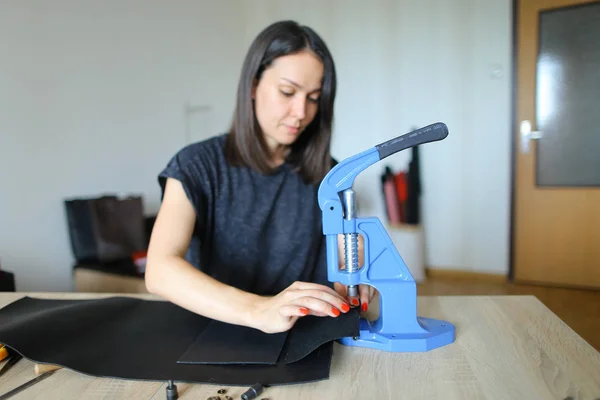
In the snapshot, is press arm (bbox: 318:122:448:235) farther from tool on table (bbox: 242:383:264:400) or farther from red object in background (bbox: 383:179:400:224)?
red object in background (bbox: 383:179:400:224)

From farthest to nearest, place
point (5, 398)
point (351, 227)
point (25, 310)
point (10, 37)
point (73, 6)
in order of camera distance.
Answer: point (73, 6)
point (10, 37)
point (25, 310)
point (351, 227)
point (5, 398)

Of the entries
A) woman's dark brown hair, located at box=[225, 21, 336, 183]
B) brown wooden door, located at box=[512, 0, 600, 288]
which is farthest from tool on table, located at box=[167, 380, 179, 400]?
A: brown wooden door, located at box=[512, 0, 600, 288]

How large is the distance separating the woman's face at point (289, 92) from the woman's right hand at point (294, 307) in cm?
48

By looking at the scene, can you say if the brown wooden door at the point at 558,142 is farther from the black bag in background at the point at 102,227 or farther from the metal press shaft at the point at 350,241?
the metal press shaft at the point at 350,241

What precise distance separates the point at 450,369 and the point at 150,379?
466mm

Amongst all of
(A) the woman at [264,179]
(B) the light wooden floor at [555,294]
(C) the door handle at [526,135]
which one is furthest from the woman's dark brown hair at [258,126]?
(C) the door handle at [526,135]

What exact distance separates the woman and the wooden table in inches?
9.1

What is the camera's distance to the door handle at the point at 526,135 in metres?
2.95

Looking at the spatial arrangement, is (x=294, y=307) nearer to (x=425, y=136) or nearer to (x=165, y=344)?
(x=165, y=344)

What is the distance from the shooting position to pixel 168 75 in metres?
2.83

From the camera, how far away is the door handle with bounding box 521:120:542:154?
295 centimetres

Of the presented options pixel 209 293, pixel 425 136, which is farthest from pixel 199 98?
pixel 425 136

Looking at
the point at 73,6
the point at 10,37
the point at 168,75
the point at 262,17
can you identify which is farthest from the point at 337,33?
the point at 10,37

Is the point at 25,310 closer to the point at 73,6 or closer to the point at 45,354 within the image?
the point at 45,354
